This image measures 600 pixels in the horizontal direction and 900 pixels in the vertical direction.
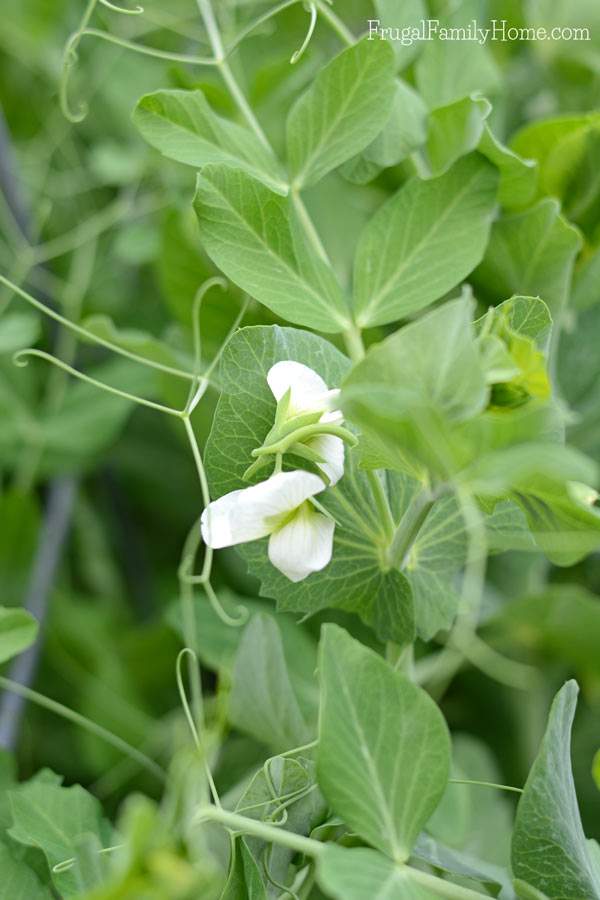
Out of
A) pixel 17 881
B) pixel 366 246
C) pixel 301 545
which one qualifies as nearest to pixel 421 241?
pixel 366 246

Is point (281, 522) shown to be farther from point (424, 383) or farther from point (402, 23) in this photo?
point (402, 23)

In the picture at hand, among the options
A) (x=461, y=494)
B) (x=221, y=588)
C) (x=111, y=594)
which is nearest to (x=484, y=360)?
(x=461, y=494)

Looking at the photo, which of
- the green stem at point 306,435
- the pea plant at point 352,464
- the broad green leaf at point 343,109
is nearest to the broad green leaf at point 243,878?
the pea plant at point 352,464

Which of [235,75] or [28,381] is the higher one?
[235,75]

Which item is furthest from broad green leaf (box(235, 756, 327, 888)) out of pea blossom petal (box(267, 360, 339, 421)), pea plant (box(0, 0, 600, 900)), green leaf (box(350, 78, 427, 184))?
green leaf (box(350, 78, 427, 184))

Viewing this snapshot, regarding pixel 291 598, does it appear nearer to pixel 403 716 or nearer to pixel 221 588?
pixel 403 716

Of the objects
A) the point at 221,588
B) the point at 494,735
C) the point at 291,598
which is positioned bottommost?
the point at 494,735
